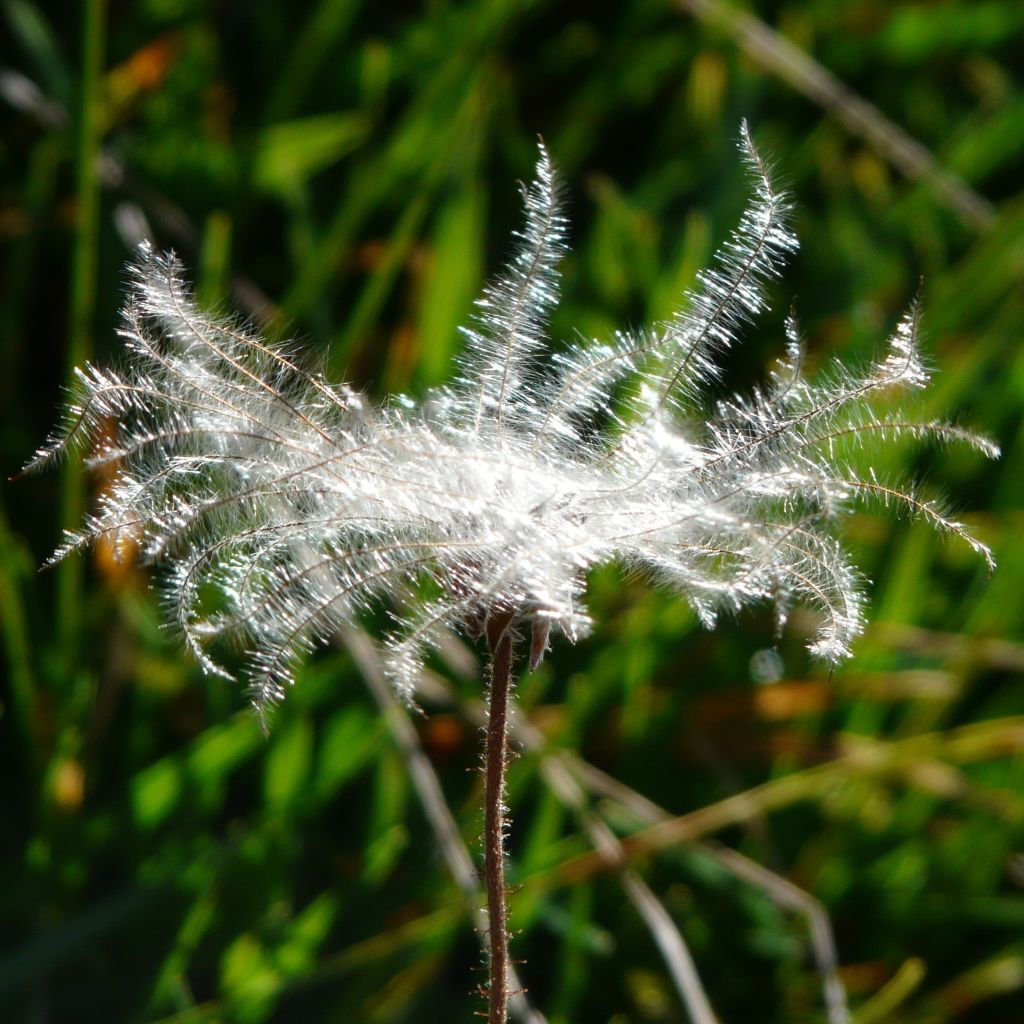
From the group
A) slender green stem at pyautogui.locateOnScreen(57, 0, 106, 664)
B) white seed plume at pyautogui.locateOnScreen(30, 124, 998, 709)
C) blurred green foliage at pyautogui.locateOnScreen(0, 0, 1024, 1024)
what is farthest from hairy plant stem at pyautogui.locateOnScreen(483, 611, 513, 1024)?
slender green stem at pyautogui.locateOnScreen(57, 0, 106, 664)

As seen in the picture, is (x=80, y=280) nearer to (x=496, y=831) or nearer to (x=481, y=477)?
(x=481, y=477)

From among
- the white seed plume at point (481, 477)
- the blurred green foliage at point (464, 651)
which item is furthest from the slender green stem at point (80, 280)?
the white seed plume at point (481, 477)

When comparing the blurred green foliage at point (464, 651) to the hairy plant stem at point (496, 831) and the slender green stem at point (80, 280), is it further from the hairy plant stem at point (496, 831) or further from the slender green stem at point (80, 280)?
the hairy plant stem at point (496, 831)

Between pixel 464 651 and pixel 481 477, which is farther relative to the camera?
pixel 464 651

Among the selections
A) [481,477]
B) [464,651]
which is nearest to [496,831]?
[481,477]

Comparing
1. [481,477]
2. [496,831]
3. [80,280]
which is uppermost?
[80,280]

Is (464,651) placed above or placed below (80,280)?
below
